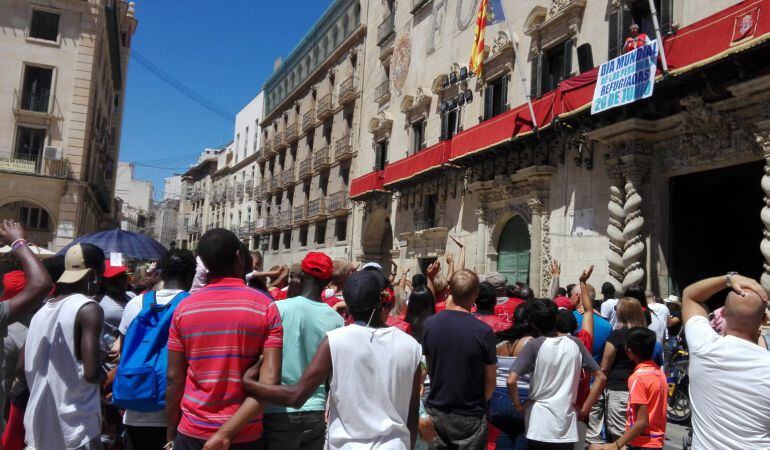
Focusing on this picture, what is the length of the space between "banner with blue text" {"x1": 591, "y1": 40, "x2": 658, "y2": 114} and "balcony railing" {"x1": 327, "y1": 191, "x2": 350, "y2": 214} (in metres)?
17.3

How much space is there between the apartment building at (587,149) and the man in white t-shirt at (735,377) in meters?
6.85

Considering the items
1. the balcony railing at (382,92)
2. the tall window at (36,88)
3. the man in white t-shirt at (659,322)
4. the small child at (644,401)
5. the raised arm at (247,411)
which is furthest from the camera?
the tall window at (36,88)

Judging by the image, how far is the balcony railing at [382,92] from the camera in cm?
2452

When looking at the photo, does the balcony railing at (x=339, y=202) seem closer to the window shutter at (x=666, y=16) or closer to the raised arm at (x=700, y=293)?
the window shutter at (x=666, y=16)

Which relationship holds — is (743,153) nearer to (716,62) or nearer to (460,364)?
(716,62)

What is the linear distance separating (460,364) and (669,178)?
918 cm

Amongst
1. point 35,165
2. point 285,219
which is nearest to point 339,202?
point 285,219

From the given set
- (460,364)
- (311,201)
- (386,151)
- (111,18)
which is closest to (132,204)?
(111,18)

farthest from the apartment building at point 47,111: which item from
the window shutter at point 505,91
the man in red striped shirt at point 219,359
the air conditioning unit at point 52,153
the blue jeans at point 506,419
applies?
the man in red striped shirt at point 219,359

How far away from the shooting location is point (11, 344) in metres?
3.93

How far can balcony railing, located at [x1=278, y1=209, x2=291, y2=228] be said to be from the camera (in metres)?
34.9

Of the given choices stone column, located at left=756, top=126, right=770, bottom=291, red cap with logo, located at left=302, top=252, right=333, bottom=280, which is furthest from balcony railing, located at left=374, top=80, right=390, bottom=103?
red cap with logo, located at left=302, top=252, right=333, bottom=280

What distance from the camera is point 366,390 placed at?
291cm

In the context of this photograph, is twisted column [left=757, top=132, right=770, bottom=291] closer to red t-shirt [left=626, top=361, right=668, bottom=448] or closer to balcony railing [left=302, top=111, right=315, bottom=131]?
red t-shirt [left=626, top=361, right=668, bottom=448]
